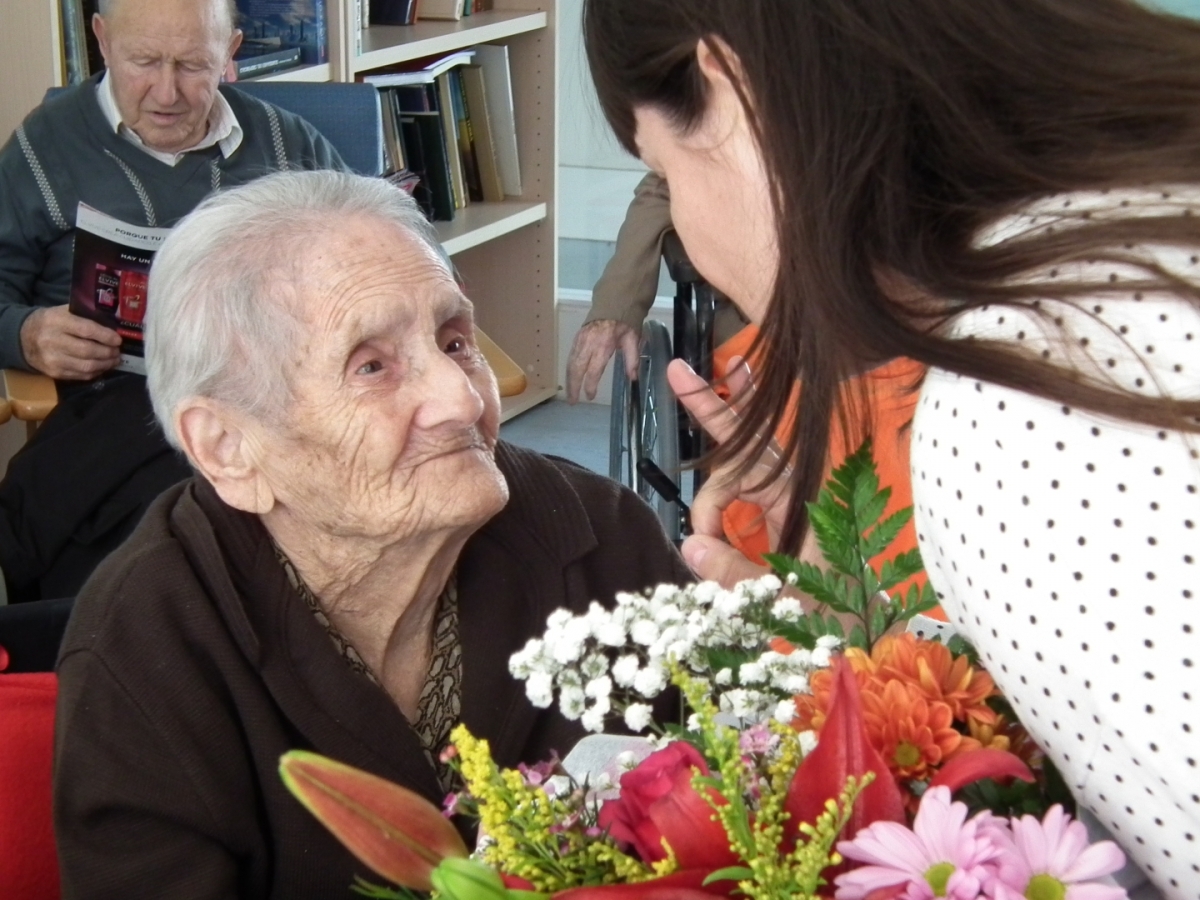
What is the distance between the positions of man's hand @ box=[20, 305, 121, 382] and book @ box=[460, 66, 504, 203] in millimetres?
2178

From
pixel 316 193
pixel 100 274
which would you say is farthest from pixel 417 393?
pixel 100 274

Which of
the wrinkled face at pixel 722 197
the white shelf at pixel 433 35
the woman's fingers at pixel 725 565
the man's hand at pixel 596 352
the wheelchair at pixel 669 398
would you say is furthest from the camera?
the white shelf at pixel 433 35

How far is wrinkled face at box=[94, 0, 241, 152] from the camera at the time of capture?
9.14 feet

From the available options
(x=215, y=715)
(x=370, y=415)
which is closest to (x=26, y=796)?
(x=215, y=715)

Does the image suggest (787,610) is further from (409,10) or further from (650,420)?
(409,10)

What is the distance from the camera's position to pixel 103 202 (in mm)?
2801

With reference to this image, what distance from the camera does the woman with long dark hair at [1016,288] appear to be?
2.11 ft

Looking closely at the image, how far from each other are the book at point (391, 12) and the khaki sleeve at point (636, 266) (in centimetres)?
170

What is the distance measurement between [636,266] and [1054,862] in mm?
2344

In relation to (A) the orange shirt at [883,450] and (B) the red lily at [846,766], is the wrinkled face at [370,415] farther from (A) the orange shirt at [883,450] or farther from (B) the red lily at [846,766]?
(B) the red lily at [846,766]

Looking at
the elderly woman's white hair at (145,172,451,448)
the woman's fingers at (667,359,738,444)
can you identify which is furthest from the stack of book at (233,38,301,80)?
the woman's fingers at (667,359,738,444)

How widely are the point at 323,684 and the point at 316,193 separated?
477mm

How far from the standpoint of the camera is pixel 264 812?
50.7 inches

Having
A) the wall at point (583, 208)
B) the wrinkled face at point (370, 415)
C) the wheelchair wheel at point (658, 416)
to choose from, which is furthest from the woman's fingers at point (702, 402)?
the wall at point (583, 208)
